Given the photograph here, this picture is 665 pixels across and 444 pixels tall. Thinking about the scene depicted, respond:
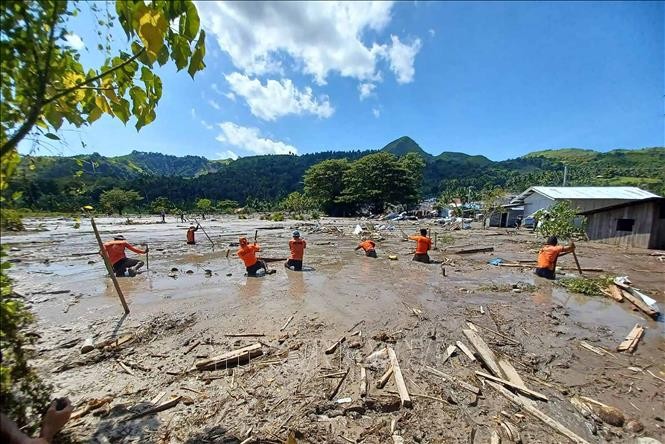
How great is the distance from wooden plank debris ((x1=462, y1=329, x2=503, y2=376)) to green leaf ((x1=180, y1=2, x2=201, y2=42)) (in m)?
5.94

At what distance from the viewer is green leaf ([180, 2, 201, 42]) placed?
202cm

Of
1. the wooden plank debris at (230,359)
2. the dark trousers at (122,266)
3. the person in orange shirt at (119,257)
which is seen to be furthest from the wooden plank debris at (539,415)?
the dark trousers at (122,266)

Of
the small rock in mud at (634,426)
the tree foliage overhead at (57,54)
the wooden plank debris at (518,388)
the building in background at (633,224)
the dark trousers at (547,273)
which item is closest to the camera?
the tree foliage overhead at (57,54)

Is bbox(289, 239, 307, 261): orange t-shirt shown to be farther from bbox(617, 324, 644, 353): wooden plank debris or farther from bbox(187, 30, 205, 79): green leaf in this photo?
bbox(187, 30, 205, 79): green leaf

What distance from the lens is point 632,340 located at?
22.3 feet

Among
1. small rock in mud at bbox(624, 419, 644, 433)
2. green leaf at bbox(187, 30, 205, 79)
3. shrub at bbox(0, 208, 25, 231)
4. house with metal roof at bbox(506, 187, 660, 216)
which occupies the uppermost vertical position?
green leaf at bbox(187, 30, 205, 79)

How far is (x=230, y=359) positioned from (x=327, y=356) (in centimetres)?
163

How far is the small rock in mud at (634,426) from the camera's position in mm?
4184

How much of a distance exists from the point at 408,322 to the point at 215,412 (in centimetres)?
447

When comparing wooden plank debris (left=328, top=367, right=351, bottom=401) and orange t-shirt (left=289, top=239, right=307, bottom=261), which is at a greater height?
orange t-shirt (left=289, top=239, right=307, bottom=261)

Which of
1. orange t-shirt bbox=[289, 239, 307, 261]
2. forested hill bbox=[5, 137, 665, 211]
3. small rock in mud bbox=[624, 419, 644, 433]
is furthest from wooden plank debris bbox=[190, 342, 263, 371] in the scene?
orange t-shirt bbox=[289, 239, 307, 261]

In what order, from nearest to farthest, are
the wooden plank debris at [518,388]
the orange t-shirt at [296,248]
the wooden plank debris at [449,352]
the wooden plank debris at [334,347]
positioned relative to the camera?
the wooden plank debris at [518,388] < the wooden plank debris at [449,352] < the wooden plank debris at [334,347] < the orange t-shirt at [296,248]

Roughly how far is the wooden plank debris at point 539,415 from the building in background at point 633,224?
24.8m

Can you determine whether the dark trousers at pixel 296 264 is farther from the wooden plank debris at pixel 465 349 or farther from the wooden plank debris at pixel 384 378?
the wooden plank debris at pixel 384 378
